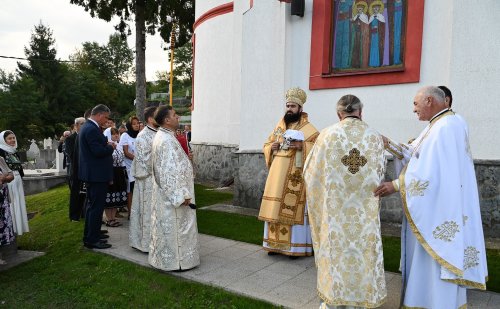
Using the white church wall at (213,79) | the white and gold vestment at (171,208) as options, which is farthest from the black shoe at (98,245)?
the white church wall at (213,79)

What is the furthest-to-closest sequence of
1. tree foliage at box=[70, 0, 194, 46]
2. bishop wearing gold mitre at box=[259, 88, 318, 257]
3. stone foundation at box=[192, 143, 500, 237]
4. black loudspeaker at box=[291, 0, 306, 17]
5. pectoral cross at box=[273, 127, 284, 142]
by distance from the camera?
tree foliage at box=[70, 0, 194, 46] < black loudspeaker at box=[291, 0, 306, 17] < stone foundation at box=[192, 143, 500, 237] < pectoral cross at box=[273, 127, 284, 142] < bishop wearing gold mitre at box=[259, 88, 318, 257]

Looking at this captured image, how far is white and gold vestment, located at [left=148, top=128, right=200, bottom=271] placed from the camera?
4684mm

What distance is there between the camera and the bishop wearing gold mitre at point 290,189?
5.22m

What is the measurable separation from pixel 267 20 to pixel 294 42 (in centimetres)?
81

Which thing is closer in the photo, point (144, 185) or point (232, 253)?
point (232, 253)

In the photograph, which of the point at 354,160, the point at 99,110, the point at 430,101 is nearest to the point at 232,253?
the point at 99,110

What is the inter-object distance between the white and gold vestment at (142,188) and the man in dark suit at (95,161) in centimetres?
40

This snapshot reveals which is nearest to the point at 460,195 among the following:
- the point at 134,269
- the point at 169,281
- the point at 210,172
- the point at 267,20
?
the point at 169,281

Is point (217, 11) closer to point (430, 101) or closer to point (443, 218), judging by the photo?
point (430, 101)

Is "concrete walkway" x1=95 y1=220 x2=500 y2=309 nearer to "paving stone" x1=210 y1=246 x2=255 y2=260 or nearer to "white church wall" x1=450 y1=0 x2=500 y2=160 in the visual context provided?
"paving stone" x1=210 y1=246 x2=255 y2=260

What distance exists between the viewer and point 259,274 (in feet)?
15.8

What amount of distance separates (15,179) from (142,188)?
86.7 inches

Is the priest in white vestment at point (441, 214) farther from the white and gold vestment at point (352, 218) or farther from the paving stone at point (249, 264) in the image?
the paving stone at point (249, 264)

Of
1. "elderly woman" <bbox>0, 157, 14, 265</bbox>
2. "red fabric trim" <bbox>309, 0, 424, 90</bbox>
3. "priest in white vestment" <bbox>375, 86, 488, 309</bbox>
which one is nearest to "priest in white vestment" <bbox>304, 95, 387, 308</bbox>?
"priest in white vestment" <bbox>375, 86, 488, 309</bbox>
